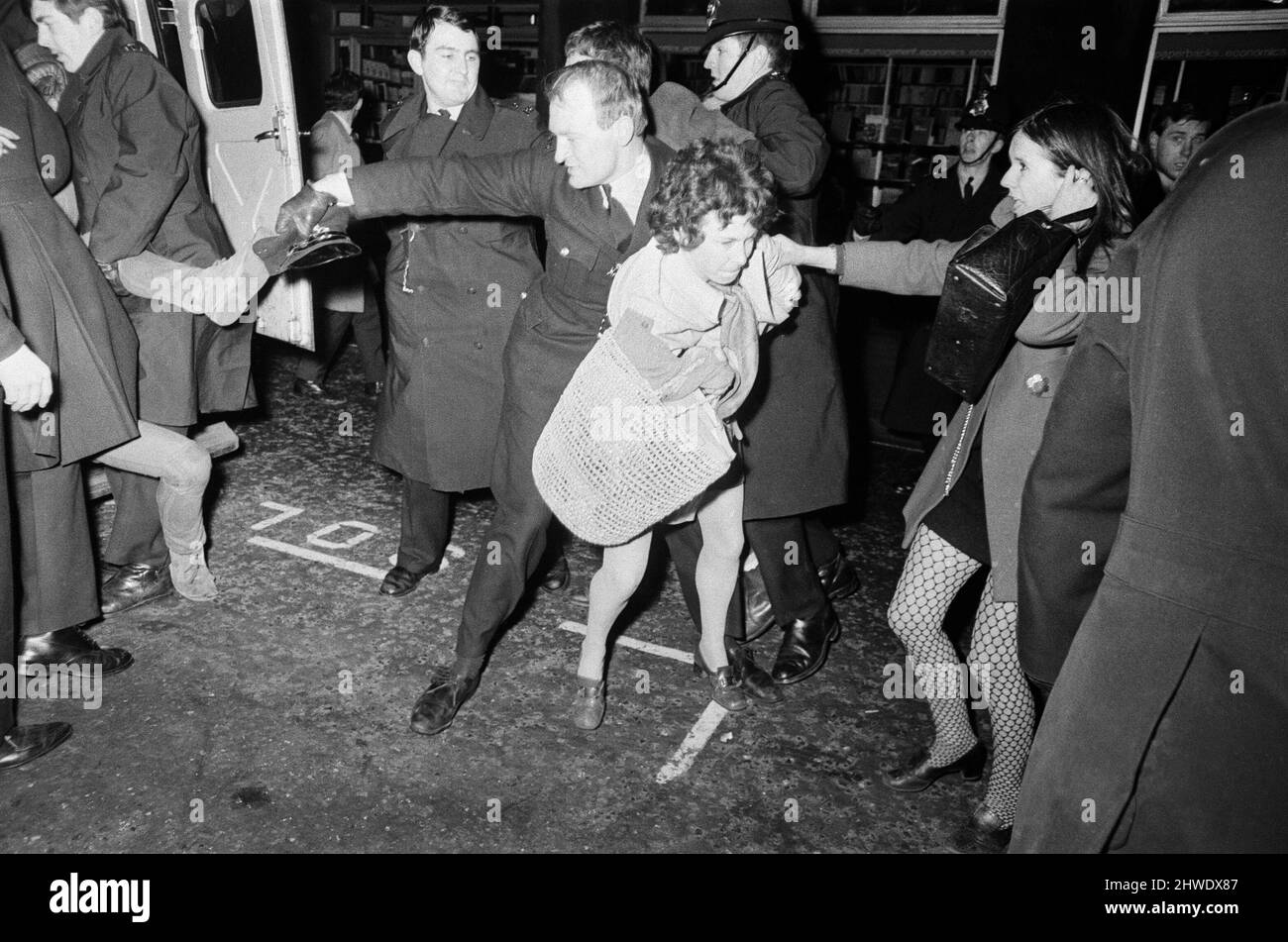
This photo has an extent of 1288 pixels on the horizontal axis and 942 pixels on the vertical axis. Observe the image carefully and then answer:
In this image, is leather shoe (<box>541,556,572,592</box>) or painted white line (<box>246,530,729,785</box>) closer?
painted white line (<box>246,530,729,785</box>)

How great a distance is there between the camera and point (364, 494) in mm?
4977

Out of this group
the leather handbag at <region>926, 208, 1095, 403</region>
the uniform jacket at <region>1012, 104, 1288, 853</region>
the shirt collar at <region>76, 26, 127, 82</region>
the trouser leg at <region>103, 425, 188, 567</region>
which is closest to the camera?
the uniform jacket at <region>1012, 104, 1288, 853</region>

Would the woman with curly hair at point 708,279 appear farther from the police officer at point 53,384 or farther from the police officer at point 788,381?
the police officer at point 53,384

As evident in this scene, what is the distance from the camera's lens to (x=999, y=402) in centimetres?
245

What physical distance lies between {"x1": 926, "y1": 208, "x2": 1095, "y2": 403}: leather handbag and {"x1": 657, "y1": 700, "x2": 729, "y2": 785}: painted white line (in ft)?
5.04

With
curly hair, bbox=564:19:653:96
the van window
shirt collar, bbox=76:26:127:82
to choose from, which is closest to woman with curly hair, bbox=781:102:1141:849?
curly hair, bbox=564:19:653:96

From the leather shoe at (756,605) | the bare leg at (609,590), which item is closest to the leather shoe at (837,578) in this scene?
the leather shoe at (756,605)

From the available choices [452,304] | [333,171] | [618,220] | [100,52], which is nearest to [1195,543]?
[618,220]

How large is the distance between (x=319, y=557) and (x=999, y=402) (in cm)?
310

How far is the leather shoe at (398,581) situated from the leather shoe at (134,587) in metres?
0.88

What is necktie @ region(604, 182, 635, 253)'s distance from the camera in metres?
2.66

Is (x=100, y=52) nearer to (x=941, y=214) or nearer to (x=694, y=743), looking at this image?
(x=694, y=743)

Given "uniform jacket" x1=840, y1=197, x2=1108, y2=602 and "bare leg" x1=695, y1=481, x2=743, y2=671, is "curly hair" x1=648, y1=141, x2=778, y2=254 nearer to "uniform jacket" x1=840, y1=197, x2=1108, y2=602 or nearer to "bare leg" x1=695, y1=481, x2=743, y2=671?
"uniform jacket" x1=840, y1=197, x2=1108, y2=602
